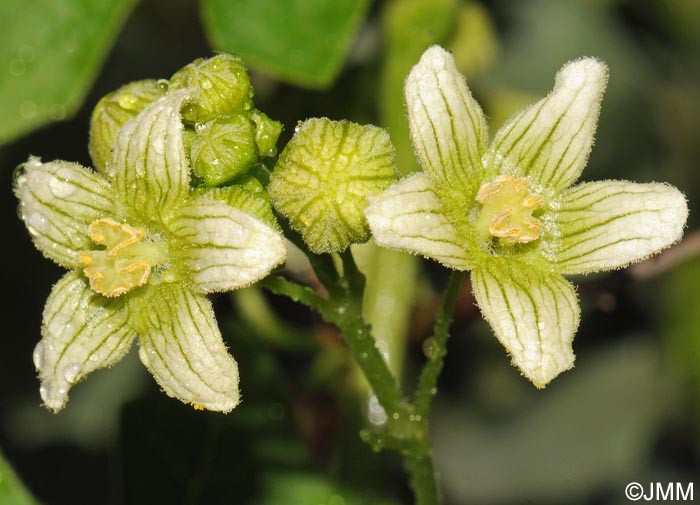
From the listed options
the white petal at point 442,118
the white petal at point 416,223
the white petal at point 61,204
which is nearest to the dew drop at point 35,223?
the white petal at point 61,204

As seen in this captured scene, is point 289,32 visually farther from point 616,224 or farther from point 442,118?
point 616,224

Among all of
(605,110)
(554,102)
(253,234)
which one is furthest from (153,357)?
(605,110)

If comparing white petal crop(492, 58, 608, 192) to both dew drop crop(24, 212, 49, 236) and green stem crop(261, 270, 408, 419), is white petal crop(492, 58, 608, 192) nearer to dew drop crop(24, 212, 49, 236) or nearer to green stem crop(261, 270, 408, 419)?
green stem crop(261, 270, 408, 419)

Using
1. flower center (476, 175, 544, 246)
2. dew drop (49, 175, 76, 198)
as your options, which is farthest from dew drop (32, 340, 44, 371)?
flower center (476, 175, 544, 246)

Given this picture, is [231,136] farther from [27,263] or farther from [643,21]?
[643,21]

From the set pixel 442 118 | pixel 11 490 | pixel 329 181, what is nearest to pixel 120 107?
pixel 329 181

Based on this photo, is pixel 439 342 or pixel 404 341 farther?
pixel 404 341

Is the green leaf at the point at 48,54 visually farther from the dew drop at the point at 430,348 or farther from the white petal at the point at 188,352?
the dew drop at the point at 430,348
